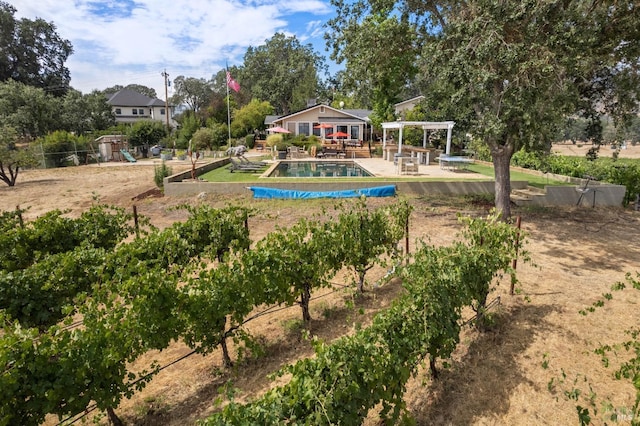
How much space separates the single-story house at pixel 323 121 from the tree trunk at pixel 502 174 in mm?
27951

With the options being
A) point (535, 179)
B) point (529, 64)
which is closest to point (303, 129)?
point (535, 179)

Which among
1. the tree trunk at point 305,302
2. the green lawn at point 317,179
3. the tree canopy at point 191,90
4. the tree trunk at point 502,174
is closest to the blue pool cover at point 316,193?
the green lawn at point 317,179

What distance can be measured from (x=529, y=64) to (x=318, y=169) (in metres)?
15.4

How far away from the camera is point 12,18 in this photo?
176 feet

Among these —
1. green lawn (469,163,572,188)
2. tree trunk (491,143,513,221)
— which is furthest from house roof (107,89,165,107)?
tree trunk (491,143,513,221)

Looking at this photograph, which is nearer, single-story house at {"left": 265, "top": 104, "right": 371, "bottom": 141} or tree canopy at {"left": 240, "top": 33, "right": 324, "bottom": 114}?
single-story house at {"left": 265, "top": 104, "right": 371, "bottom": 141}

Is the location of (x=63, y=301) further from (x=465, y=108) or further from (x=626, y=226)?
(x=626, y=226)

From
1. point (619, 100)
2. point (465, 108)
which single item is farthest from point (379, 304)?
point (619, 100)

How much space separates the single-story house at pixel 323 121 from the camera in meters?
38.8

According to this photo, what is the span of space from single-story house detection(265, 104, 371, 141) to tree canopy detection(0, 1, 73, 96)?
4430cm

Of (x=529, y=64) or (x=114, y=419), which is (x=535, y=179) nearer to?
(x=529, y=64)

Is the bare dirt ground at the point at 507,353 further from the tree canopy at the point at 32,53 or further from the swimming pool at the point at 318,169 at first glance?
the tree canopy at the point at 32,53

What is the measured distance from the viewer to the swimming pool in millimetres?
20020

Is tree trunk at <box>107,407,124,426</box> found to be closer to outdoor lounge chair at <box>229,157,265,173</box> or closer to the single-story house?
outdoor lounge chair at <box>229,157,265,173</box>
